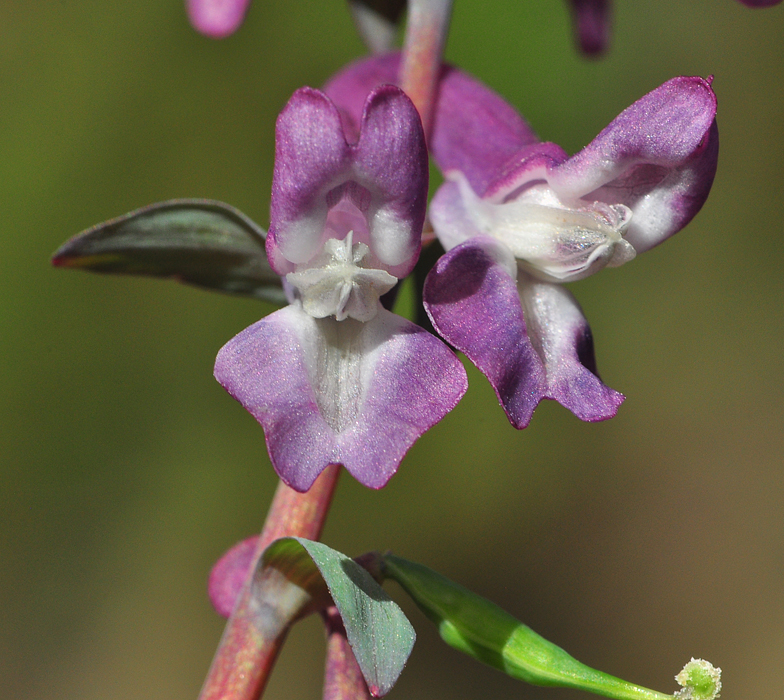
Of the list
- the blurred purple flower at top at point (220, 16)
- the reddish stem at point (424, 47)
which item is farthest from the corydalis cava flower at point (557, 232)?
the blurred purple flower at top at point (220, 16)

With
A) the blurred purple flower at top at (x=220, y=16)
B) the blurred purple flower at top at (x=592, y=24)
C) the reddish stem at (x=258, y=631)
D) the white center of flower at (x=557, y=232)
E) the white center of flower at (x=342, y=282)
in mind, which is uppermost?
the blurred purple flower at top at (x=592, y=24)

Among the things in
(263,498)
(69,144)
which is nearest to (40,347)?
(69,144)

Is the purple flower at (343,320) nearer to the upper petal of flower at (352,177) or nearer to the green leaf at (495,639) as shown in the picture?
the upper petal of flower at (352,177)

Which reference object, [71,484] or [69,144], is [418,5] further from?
[71,484]

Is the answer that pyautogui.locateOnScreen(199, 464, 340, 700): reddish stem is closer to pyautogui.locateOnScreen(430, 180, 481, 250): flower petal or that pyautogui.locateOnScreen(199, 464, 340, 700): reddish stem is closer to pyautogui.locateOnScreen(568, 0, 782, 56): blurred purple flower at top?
pyautogui.locateOnScreen(430, 180, 481, 250): flower petal

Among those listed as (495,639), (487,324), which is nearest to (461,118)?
(487,324)

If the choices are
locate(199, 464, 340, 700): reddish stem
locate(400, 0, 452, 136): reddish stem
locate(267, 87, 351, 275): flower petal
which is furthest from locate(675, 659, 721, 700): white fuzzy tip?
locate(400, 0, 452, 136): reddish stem
